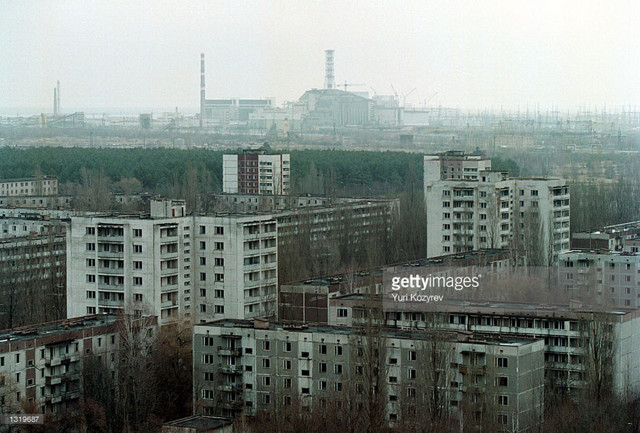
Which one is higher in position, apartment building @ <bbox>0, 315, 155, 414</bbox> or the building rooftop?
the building rooftop

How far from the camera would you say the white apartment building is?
32.0 feet

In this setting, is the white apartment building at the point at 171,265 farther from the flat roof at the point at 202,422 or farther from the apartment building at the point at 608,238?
the apartment building at the point at 608,238

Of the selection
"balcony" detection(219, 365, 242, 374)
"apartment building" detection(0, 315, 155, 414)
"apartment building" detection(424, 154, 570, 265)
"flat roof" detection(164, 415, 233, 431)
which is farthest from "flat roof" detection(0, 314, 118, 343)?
"apartment building" detection(424, 154, 570, 265)

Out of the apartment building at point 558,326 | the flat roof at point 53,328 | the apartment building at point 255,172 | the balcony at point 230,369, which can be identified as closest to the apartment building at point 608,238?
the apartment building at point 558,326

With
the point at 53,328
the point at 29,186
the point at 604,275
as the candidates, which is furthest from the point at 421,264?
the point at 29,186

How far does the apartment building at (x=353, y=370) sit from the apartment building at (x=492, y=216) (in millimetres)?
5130

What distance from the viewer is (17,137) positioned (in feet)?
128

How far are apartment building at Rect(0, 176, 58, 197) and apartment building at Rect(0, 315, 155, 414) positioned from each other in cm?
1260

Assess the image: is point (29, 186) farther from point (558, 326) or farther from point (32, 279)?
point (558, 326)

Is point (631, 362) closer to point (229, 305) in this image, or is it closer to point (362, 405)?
point (362, 405)

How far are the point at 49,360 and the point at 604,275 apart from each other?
4.81 metres

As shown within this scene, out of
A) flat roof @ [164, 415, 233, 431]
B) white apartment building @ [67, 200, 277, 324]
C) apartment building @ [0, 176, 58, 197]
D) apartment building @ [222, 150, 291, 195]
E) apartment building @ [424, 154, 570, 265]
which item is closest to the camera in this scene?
flat roof @ [164, 415, 233, 431]

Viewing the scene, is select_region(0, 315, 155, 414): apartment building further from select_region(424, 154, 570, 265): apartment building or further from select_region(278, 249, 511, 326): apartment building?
select_region(424, 154, 570, 265): apartment building

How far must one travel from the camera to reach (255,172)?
20766mm
